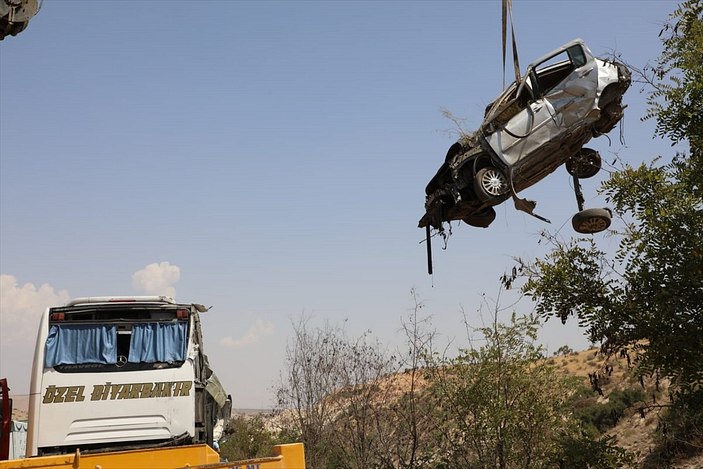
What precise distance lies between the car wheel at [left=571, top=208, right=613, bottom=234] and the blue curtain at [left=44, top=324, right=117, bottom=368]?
6.37 metres

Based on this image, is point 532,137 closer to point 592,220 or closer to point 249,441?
point 592,220

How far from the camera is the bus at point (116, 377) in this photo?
9039 millimetres

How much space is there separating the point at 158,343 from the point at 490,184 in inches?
207

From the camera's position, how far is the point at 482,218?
456 inches

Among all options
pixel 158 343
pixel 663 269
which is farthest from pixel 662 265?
pixel 158 343

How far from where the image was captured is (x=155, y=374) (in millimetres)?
9438

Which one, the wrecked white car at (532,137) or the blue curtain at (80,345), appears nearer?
the blue curtain at (80,345)

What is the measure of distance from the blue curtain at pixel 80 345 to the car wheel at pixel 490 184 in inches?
219

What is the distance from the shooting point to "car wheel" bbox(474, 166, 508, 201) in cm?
1064

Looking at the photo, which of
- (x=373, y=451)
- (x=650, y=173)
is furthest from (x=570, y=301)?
(x=373, y=451)

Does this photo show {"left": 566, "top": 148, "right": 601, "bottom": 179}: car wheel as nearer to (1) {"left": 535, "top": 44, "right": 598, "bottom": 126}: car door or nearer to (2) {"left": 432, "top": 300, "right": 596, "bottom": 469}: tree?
(1) {"left": 535, "top": 44, "right": 598, "bottom": 126}: car door

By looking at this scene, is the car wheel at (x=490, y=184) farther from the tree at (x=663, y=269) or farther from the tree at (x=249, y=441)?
the tree at (x=249, y=441)

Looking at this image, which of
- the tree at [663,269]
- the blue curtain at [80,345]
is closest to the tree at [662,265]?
the tree at [663,269]

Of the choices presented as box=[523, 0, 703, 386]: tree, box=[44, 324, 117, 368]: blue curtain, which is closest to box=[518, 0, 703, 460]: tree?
box=[523, 0, 703, 386]: tree
